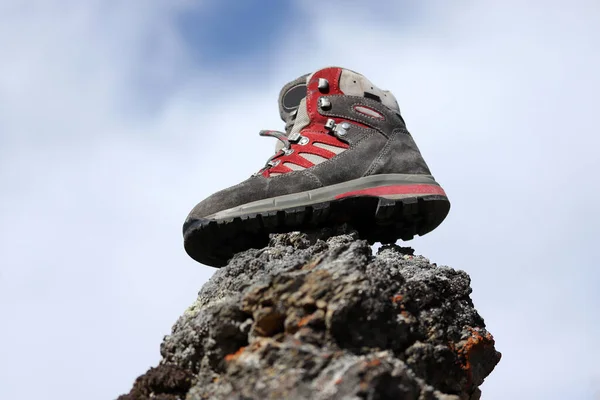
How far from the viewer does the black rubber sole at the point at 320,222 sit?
6695mm

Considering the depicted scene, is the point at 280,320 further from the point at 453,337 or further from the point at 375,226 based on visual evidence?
the point at 375,226

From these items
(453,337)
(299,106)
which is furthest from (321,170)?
(453,337)

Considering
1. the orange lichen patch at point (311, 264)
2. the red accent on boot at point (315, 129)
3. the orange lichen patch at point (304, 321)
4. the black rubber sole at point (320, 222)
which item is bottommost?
the orange lichen patch at point (304, 321)

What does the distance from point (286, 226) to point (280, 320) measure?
215 centimetres

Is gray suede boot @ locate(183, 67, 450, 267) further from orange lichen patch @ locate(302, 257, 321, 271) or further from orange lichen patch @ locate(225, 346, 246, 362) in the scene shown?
orange lichen patch @ locate(225, 346, 246, 362)

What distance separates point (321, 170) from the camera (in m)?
6.97

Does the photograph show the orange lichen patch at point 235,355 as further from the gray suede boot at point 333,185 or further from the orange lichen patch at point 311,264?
the gray suede boot at point 333,185

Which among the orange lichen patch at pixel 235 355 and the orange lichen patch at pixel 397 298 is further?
the orange lichen patch at pixel 397 298

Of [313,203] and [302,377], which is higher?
[313,203]

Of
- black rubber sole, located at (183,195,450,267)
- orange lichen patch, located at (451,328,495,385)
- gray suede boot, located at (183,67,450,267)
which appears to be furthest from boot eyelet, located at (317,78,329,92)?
orange lichen patch, located at (451,328,495,385)

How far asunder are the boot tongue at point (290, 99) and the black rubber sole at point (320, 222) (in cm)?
122

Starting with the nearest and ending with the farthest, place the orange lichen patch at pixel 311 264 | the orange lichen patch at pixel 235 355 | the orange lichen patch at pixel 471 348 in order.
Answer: the orange lichen patch at pixel 235 355 < the orange lichen patch at pixel 311 264 < the orange lichen patch at pixel 471 348

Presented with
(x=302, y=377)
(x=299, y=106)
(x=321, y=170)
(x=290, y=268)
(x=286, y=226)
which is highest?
(x=299, y=106)

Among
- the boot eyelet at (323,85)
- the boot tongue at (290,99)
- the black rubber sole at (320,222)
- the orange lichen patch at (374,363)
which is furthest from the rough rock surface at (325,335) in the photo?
the boot tongue at (290,99)
